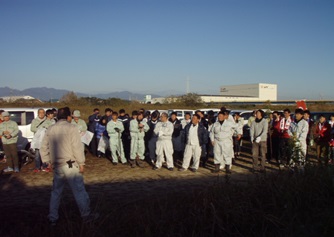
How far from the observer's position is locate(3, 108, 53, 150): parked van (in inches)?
449

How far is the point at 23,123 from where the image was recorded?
11680mm

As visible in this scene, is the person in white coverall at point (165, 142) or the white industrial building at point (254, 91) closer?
the person in white coverall at point (165, 142)

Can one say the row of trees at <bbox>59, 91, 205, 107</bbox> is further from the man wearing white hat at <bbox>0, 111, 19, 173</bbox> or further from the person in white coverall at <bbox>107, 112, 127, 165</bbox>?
the man wearing white hat at <bbox>0, 111, 19, 173</bbox>

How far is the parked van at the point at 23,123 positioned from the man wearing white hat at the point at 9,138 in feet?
5.57

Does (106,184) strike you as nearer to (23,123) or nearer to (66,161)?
(66,161)

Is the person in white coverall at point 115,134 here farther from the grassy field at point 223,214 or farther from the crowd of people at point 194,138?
the grassy field at point 223,214

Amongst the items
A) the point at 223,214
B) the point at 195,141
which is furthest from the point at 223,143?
the point at 223,214

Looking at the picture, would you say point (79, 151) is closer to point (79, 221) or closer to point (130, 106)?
point (79, 221)

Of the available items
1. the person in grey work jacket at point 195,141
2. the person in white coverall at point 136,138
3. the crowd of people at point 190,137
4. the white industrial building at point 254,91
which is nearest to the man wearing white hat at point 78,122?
the crowd of people at point 190,137

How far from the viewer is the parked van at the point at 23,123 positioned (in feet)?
37.4

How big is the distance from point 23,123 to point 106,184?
16.7 feet

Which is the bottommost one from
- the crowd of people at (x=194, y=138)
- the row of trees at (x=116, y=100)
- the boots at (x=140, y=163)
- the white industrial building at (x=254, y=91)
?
the boots at (x=140, y=163)

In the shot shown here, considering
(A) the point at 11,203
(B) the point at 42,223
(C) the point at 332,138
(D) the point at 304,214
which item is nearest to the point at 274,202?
(D) the point at 304,214

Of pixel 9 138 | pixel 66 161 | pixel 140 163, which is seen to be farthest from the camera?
pixel 140 163
